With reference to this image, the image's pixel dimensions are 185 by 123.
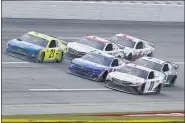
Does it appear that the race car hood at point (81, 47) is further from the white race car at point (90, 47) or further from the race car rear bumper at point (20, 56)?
the race car rear bumper at point (20, 56)

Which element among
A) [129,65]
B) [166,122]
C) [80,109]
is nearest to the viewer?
[166,122]

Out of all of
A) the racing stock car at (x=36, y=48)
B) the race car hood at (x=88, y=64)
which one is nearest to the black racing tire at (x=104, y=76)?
the race car hood at (x=88, y=64)

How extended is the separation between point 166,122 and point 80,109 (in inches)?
214

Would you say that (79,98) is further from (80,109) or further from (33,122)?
(33,122)

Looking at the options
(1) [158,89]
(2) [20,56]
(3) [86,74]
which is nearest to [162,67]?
(1) [158,89]

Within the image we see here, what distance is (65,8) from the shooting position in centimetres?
4084

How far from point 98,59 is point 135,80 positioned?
→ 8.86ft

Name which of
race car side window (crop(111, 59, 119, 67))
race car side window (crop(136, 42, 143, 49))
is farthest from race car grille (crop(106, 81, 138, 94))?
race car side window (crop(136, 42, 143, 49))

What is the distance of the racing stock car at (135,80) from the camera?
1053 inches

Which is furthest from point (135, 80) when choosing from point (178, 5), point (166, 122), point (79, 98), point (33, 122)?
point (178, 5)

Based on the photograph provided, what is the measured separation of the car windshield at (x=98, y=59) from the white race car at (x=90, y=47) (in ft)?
6.30

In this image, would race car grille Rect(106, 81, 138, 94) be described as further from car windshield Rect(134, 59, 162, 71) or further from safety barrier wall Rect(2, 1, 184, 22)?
safety barrier wall Rect(2, 1, 184, 22)

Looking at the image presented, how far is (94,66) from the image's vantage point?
28.2 metres

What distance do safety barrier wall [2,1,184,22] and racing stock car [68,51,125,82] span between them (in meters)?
10.7
